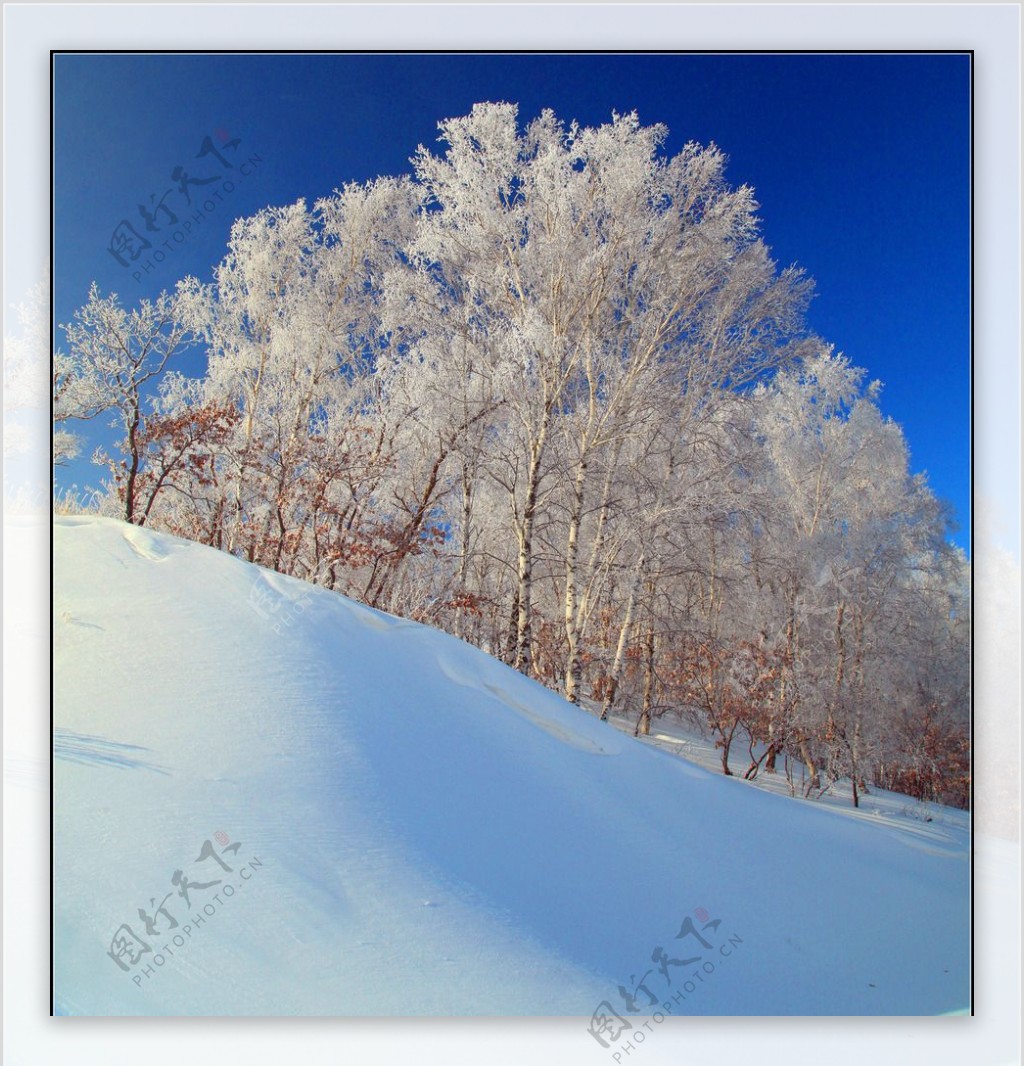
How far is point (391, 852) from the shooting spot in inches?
89.0

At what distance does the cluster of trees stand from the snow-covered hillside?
71.9 inches

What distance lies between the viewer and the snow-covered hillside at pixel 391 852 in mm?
2158

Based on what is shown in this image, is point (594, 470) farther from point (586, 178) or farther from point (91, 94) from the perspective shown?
point (91, 94)

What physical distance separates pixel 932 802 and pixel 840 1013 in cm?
147

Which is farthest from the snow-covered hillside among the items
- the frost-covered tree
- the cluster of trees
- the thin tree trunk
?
the thin tree trunk

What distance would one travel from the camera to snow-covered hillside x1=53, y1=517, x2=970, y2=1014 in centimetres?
216

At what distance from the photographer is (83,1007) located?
2.36 metres

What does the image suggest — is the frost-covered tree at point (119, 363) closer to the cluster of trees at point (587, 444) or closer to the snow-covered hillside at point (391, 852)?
the cluster of trees at point (587, 444)

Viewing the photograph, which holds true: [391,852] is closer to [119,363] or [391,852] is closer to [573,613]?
[573,613]

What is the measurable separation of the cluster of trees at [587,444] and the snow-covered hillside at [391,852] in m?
1.83

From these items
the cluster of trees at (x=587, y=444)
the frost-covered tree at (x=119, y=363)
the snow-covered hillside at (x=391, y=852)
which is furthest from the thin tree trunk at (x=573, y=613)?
the frost-covered tree at (x=119, y=363)

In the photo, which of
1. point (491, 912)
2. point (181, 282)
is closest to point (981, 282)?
point (491, 912)

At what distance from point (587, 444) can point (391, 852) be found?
11.4 feet

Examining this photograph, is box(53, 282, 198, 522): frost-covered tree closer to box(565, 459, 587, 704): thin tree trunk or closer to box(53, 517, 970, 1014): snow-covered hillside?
box(53, 517, 970, 1014): snow-covered hillside
